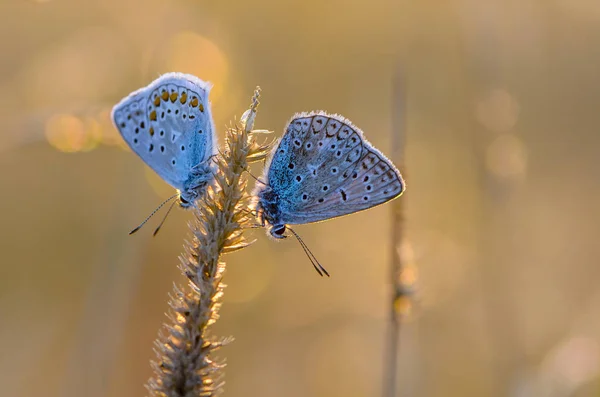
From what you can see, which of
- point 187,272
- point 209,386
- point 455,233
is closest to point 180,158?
point 187,272

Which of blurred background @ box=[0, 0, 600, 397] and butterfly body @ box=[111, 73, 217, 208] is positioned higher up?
butterfly body @ box=[111, 73, 217, 208]

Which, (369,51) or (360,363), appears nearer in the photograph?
(360,363)

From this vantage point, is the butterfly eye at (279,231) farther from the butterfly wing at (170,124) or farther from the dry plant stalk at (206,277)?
the dry plant stalk at (206,277)

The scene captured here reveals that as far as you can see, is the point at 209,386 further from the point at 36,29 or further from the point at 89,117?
the point at 36,29

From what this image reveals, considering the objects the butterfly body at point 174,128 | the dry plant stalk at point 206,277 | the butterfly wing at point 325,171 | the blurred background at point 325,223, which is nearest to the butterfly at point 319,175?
the butterfly wing at point 325,171

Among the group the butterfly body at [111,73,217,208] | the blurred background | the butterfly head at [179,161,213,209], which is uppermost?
the butterfly body at [111,73,217,208]

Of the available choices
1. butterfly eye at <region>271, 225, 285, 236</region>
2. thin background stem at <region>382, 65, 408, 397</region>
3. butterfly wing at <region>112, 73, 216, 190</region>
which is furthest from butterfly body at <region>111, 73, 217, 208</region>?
thin background stem at <region>382, 65, 408, 397</region>

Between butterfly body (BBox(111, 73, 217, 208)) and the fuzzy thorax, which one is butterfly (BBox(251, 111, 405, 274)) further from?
butterfly body (BBox(111, 73, 217, 208))

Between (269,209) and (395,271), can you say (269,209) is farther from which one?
(395,271)
